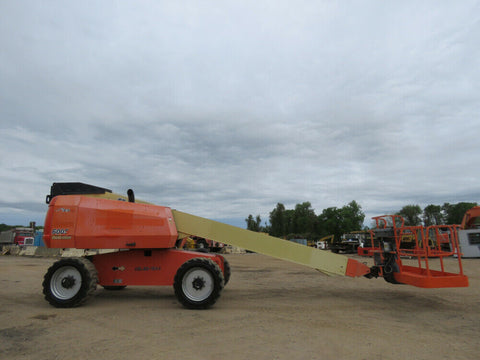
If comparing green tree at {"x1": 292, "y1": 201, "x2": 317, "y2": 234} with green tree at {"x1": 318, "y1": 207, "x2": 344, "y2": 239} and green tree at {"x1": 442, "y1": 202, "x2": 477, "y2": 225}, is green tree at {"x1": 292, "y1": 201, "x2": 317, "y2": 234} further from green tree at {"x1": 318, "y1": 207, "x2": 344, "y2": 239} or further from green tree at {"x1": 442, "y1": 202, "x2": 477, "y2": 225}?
green tree at {"x1": 442, "y1": 202, "x2": 477, "y2": 225}

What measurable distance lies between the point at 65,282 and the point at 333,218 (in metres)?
92.1

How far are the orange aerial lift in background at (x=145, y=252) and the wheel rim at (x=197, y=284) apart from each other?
0.02 m

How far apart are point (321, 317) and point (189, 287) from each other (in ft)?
9.62

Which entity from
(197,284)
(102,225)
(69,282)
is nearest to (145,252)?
(102,225)

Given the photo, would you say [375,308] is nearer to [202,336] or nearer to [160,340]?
[202,336]

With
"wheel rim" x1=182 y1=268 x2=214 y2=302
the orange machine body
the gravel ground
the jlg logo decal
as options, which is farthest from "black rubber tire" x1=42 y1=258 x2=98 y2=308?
"wheel rim" x1=182 y1=268 x2=214 y2=302

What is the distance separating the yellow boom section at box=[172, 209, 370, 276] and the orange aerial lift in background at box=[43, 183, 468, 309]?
0.02 meters

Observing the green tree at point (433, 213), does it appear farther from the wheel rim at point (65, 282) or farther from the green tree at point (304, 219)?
the wheel rim at point (65, 282)

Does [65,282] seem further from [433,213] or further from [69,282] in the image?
[433,213]

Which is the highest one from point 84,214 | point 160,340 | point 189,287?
point 84,214

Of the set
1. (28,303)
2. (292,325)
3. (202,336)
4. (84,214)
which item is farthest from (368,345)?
(28,303)

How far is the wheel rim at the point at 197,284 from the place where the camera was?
22.8ft

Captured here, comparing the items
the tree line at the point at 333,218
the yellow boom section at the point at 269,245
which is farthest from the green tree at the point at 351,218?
the yellow boom section at the point at 269,245

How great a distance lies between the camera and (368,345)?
4.59 m
